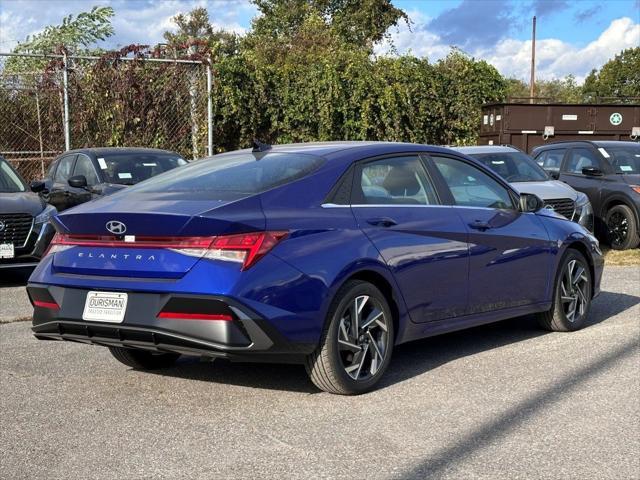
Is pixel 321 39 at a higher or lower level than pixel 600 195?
higher

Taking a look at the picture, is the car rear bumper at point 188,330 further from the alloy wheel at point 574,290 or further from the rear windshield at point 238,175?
the alloy wheel at point 574,290

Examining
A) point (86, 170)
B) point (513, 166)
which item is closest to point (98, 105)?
point (86, 170)

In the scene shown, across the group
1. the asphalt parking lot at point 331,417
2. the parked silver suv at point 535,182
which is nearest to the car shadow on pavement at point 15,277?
the asphalt parking lot at point 331,417

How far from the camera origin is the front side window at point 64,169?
43.0ft

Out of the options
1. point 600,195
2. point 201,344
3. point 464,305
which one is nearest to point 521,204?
point 464,305

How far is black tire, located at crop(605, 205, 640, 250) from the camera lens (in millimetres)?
13141

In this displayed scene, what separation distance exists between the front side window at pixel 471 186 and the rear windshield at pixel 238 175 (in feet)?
4.09

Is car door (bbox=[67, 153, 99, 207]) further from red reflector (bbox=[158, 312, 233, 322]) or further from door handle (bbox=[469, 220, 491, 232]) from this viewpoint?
red reflector (bbox=[158, 312, 233, 322])

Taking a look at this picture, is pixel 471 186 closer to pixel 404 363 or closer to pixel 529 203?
pixel 529 203

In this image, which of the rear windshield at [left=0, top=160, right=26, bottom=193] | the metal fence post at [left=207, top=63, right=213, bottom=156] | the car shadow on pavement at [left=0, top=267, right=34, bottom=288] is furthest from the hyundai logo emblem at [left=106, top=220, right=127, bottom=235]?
the metal fence post at [left=207, top=63, right=213, bottom=156]

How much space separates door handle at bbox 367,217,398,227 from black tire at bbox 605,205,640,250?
8528mm

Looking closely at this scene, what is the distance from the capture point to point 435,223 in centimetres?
596

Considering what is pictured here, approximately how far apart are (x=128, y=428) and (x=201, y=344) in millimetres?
583

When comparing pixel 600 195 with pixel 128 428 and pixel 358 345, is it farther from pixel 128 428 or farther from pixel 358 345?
pixel 128 428
